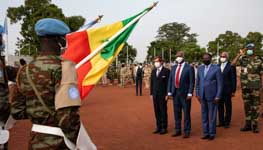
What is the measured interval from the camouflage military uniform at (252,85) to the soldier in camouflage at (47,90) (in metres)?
6.73

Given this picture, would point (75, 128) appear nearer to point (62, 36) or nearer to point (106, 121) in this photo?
point (62, 36)

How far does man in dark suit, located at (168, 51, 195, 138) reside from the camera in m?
8.23

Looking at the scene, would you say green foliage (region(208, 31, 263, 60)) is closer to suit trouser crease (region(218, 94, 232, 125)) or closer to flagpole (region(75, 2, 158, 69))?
suit trouser crease (region(218, 94, 232, 125))

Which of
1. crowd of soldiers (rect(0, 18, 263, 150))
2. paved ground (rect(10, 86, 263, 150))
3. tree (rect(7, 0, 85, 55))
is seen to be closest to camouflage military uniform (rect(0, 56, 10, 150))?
crowd of soldiers (rect(0, 18, 263, 150))

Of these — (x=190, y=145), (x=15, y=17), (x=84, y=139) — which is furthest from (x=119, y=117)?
(x=15, y=17)

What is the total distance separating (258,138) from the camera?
8.09 metres

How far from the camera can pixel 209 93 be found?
7.95 metres

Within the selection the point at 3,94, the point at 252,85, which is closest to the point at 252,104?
the point at 252,85

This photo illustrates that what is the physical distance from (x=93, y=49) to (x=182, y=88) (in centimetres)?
350

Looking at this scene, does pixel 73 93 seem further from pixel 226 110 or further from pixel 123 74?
pixel 123 74

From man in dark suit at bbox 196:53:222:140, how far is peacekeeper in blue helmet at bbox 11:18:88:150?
18.2 ft

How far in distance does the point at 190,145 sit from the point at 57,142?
513 cm

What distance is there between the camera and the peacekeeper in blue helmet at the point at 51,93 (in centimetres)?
273

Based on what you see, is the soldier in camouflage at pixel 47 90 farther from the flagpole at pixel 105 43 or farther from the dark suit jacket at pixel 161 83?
the dark suit jacket at pixel 161 83
